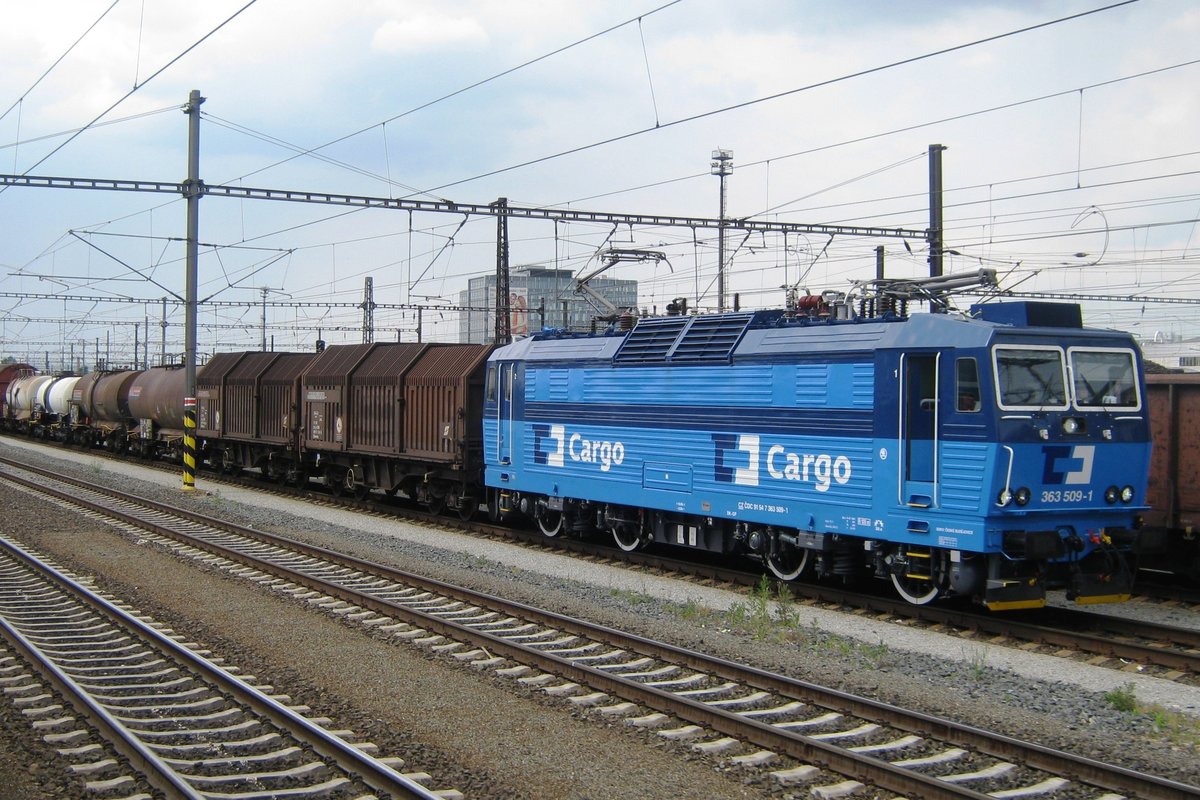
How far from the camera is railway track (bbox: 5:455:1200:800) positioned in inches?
279

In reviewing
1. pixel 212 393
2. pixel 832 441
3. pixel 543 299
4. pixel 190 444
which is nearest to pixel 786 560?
pixel 832 441

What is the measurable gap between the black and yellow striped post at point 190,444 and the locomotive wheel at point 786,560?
58.2ft

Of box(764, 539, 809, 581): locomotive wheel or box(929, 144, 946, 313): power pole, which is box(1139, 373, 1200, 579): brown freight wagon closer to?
box(764, 539, 809, 581): locomotive wheel

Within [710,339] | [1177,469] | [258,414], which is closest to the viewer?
[1177,469]

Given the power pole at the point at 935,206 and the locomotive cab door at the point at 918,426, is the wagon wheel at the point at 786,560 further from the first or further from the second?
the power pole at the point at 935,206

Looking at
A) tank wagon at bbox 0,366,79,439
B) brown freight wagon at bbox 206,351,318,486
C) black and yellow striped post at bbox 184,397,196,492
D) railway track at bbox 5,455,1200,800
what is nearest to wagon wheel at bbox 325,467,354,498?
brown freight wagon at bbox 206,351,318,486

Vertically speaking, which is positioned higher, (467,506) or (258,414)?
(258,414)

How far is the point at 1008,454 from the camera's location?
11.2 metres

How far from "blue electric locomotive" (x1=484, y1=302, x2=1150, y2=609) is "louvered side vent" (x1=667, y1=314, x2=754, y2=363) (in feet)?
0.11

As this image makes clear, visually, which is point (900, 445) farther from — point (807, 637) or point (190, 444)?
point (190, 444)

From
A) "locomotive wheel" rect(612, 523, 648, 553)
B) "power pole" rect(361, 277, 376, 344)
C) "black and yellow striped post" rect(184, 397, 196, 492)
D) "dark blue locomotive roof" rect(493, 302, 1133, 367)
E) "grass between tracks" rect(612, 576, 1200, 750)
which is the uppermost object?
A: "power pole" rect(361, 277, 376, 344)

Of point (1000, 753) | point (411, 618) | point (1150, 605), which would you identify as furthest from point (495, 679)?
point (1150, 605)

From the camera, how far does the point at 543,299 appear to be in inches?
1182

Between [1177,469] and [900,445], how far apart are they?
5.09 m
